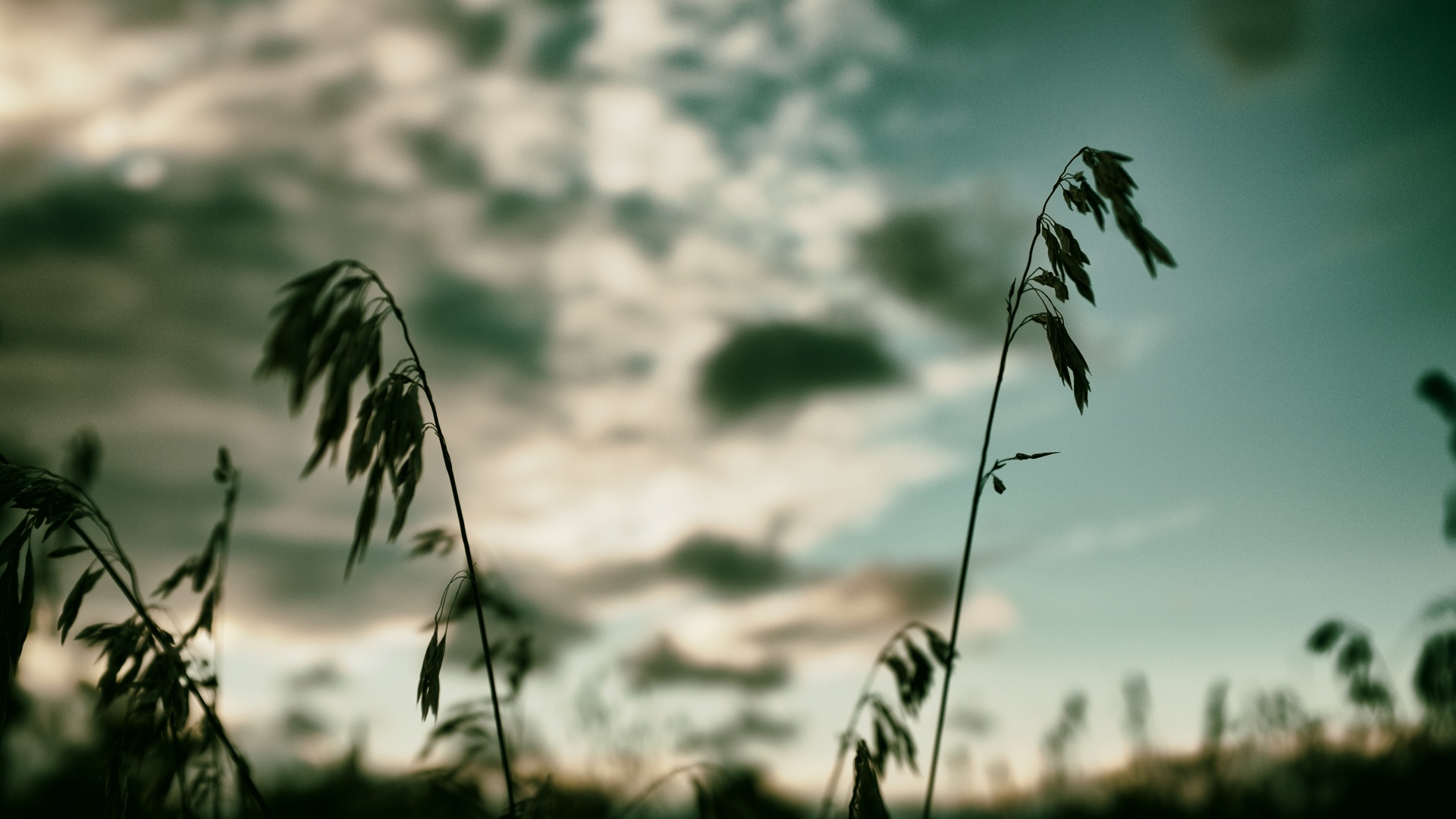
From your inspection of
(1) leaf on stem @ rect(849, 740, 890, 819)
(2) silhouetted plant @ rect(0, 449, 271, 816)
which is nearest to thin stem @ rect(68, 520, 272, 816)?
(2) silhouetted plant @ rect(0, 449, 271, 816)

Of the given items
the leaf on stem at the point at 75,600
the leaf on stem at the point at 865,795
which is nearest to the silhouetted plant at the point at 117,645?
the leaf on stem at the point at 75,600

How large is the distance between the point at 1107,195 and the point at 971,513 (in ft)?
2.56

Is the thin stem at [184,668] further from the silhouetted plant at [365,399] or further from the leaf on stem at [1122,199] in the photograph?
the leaf on stem at [1122,199]

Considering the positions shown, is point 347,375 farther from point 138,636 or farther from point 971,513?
point 971,513

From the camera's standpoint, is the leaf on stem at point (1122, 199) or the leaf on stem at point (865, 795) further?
the leaf on stem at point (865, 795)

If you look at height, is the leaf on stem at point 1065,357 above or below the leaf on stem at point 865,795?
above

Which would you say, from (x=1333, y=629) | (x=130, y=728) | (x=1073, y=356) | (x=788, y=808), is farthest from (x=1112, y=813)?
(x=130, y=728)

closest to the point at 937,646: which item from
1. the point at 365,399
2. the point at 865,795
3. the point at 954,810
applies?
the point at 865,795

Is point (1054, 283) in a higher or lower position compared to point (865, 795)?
higher

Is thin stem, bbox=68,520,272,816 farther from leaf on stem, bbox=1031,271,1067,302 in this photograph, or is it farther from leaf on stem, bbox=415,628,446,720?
leaf on stem, bbox=1031,271,1067,302

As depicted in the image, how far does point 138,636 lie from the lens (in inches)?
78.0

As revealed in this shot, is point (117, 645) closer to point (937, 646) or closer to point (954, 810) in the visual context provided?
point (937, 646)

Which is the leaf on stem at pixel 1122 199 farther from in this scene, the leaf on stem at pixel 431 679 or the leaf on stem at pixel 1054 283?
the leaf on stem at pixel 431 679

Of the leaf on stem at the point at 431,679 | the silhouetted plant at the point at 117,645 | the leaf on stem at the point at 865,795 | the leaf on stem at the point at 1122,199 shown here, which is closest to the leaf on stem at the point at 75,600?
the silhouetted plant at the point at 117,645
